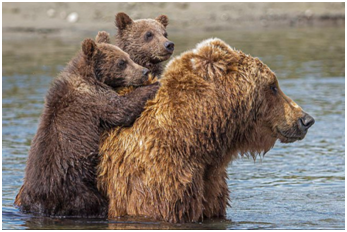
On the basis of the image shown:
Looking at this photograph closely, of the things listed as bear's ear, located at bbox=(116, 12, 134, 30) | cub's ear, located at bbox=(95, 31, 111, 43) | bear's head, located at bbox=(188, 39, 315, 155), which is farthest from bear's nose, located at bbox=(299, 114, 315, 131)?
bear's ear, located at bbox=(116, 12, 134, 30)

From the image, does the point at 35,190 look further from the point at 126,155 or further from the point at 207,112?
the point at 207,112

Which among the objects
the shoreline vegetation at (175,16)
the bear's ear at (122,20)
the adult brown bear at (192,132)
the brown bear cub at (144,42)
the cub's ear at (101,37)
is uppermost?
the shoreline vegetation at (175,16)

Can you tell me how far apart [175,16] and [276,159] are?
16278mm

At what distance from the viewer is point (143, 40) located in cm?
810

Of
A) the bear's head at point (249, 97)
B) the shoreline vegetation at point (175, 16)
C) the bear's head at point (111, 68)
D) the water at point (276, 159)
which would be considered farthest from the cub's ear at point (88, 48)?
the shoreline vegetation at point (175, 16)

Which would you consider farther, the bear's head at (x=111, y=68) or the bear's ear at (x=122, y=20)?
the bear's ear at (x=122, y=20)

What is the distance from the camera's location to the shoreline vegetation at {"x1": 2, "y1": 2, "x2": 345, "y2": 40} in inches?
933

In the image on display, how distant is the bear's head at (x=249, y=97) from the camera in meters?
5.79

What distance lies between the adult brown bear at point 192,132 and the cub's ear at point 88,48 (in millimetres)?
728

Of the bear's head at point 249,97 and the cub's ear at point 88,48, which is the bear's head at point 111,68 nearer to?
the cub's ear at point 88,48

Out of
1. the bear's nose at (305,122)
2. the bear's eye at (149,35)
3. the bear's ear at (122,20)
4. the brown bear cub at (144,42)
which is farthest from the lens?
the bear's ear at (122,20)

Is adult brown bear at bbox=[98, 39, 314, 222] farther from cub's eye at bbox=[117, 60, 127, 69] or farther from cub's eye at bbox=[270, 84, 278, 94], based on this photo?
cub's eye at bbox=[117, 60, 127, 69]

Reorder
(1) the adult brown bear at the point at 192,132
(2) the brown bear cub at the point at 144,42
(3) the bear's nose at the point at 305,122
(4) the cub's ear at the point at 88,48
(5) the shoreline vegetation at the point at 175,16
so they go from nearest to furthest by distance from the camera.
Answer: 1. (1) the adult brown bear at the point at 192,132
2. (3) the bear's nose at the point at 305,122
3. (4) the cub's ear at the point at 88,48
4. (2) the brown bear cub at the point at 144,42
5. (5) the shoreline vegetation at the point at 175,16

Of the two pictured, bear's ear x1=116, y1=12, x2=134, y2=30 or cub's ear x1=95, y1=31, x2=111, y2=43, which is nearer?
cub's ear x1=95, y1=31, x2=111, y2=43
